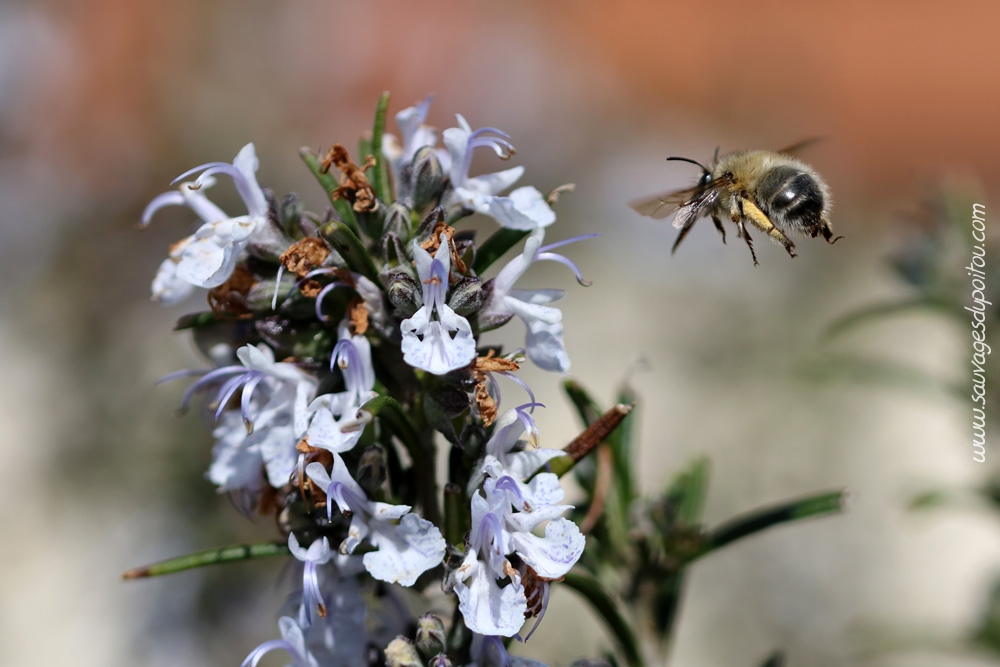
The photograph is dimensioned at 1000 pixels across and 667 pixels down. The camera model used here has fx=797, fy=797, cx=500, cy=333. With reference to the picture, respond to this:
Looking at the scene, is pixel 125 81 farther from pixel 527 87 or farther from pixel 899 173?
pixel 899 173

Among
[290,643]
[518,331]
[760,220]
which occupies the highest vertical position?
[760,220]

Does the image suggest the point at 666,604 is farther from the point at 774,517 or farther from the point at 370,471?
the point at 370,471

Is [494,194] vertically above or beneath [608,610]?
above

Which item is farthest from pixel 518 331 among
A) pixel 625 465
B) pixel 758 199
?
pixel 625 465

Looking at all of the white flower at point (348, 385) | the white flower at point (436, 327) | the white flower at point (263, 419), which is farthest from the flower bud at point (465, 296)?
the white flower at point (263, 419)

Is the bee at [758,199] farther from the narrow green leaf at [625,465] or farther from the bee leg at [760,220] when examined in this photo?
the narrow green leaf at [625,465]

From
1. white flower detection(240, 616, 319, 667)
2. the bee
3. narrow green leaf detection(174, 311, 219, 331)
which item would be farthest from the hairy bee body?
white flower detection(240, 616, 319, 667)
